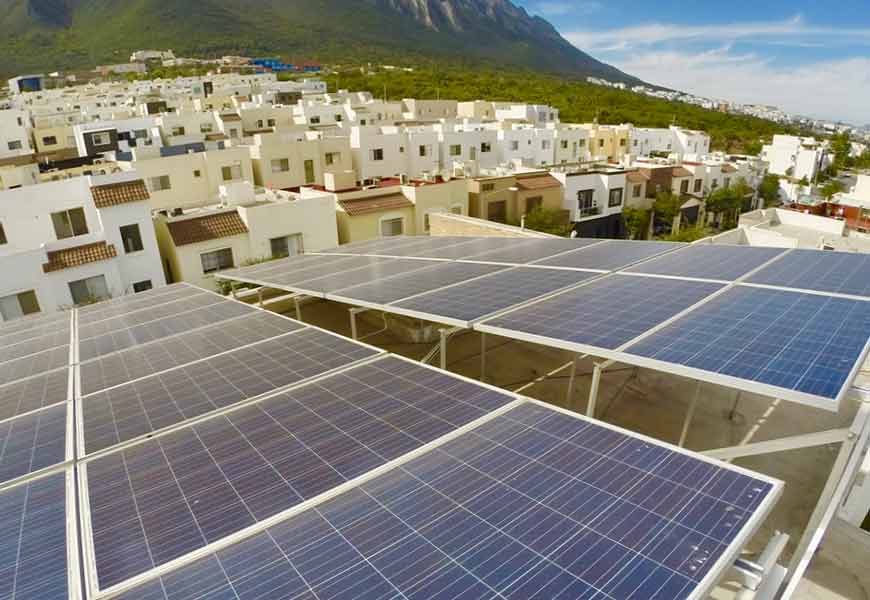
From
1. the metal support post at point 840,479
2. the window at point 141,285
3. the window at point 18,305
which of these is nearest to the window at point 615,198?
the window at point 141,285

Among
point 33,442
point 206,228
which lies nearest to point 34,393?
point 33,442

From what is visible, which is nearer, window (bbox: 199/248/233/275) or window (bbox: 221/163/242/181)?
window (bbox: 199/248/233/275)

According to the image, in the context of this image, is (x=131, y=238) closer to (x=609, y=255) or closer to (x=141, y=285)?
(x=141, y=285)

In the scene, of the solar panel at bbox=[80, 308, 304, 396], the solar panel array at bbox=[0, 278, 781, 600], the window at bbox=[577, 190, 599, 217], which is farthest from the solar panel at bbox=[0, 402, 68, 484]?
the window at bbox=[577, 190, 599, 217]

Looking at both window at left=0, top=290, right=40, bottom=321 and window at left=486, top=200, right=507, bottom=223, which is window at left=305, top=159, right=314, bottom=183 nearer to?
window at left=486, top=200, right=507, bottom=223

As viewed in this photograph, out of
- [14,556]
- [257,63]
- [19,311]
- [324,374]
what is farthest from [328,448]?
[257,63]

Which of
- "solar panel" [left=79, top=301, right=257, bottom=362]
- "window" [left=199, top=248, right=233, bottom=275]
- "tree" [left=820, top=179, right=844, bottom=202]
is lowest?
"tree" [left=820, top=179, right=844, bottom=202]

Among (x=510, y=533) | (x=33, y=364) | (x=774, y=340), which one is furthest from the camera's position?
(x=33, y=364)
